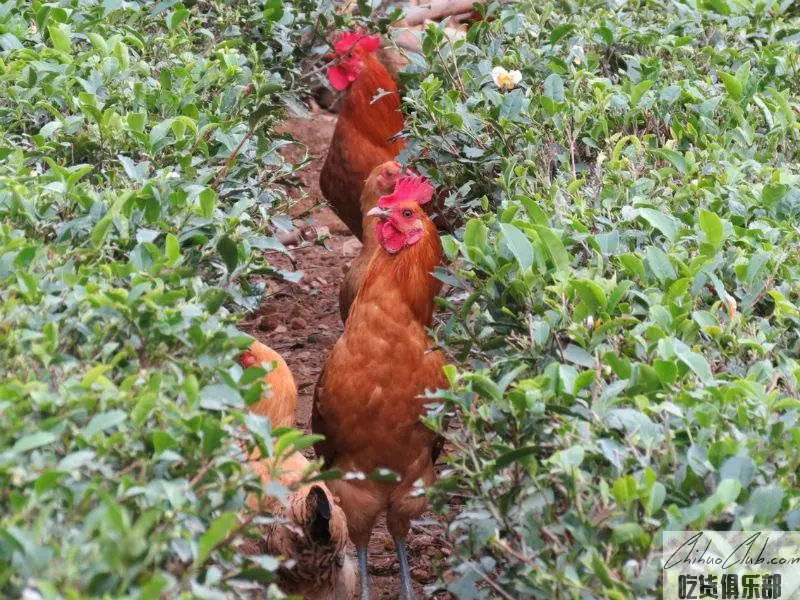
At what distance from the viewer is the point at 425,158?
5.03 metres

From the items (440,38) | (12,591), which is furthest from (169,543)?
(440,38)

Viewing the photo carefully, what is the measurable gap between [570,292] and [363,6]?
12.4ft

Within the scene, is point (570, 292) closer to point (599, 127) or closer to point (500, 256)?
point (500, 256)

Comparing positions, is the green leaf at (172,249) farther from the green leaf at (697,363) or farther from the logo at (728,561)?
the logo at (728,561)

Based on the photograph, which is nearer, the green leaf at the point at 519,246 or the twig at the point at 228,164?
the green leaf at the point at 519,246

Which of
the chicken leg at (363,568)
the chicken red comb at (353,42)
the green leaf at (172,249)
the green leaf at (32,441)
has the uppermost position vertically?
the green leaf at (32,441)

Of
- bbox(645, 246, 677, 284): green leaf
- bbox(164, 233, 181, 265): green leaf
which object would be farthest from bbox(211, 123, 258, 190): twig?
bbox(645, 246, 677, 284): green leaf

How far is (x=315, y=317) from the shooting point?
23.4 feet

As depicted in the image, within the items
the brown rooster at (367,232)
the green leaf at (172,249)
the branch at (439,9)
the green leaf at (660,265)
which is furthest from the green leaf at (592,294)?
the branch at (439,9)

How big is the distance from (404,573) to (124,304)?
2.19 meters

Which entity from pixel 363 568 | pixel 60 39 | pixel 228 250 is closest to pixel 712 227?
pixel 228 250

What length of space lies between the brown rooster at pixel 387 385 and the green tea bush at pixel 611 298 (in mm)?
276

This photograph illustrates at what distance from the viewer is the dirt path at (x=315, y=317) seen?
198 inches

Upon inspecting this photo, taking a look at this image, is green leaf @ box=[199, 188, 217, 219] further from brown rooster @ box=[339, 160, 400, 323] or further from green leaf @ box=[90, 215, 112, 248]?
brown rooster @ box=[339, 160, 400, 323]
